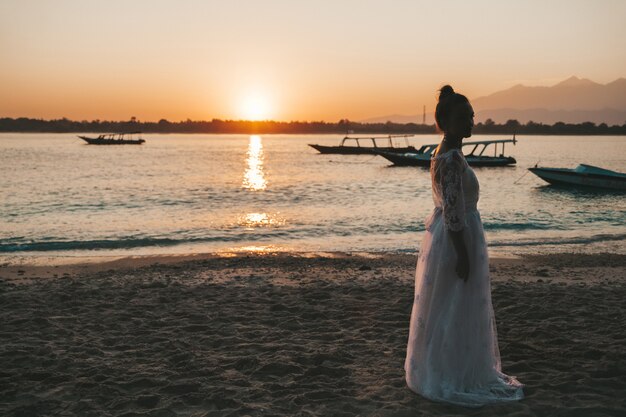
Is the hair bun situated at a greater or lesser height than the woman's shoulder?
greater

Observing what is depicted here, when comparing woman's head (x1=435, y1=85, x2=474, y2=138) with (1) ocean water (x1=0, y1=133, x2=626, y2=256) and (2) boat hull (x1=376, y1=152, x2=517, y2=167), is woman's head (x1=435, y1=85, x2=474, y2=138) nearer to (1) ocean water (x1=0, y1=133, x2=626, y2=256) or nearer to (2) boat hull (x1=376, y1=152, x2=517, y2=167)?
(1) ocean water (x1=0, y1=133, x2=626, y2=256)

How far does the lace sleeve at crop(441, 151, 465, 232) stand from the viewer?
3.79 meters

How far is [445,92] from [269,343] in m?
3.20

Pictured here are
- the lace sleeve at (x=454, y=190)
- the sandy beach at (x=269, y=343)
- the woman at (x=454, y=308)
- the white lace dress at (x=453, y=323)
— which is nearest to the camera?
the lace sleeve at (x=454, y=190)

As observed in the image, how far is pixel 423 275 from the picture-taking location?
13.9 feet

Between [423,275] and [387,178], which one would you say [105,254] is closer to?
[423,275]

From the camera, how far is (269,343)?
225 inches

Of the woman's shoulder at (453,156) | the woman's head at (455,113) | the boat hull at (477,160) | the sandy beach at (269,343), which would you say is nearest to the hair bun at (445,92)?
the woman's head at (455,113)

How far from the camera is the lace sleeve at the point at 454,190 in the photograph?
12.5 ft

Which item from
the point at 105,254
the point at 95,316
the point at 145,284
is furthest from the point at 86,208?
the point at 95,316

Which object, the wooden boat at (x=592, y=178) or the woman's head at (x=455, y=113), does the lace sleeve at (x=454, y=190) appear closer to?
the woman's head at (x=455, y=113)

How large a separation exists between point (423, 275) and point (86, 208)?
73.2 ft

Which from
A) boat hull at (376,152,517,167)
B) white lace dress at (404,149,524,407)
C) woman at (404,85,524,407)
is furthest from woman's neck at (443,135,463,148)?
boat hull at (376,152,517,167)

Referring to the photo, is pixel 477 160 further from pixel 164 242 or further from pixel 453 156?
pixel 453 156
